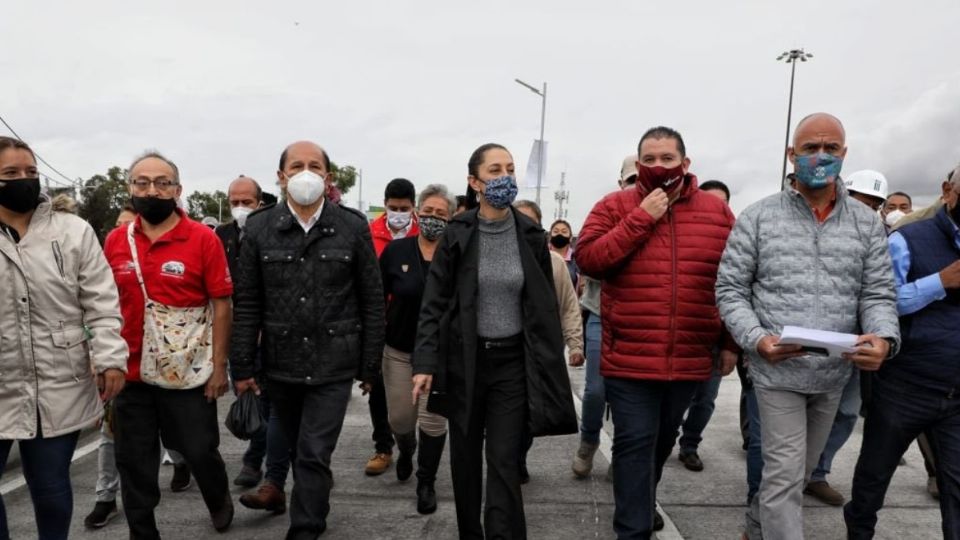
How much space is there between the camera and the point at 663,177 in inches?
127

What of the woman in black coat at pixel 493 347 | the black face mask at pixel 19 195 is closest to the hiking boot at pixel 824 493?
the woman in black coat at pixel 493 347

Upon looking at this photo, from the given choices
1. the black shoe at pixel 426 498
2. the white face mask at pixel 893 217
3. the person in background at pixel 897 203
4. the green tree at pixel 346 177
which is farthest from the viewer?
the green tree at pixel 346 177

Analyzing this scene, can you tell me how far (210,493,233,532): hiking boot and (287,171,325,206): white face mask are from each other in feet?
5.63

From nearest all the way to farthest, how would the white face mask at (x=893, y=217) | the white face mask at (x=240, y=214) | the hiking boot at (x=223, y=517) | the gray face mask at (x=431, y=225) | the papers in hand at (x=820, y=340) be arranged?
the papers in hand at (x=820, y=340), the hiking boot at (x=223, y=517), the gray face mask at (x=431, y=225), the white face mask at (x=240, y=214), the white face mask at (x=893, y=217)

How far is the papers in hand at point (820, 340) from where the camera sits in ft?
8.64

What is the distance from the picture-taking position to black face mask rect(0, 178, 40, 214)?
274 centimetres

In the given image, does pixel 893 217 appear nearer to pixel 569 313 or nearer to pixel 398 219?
pixel 569 313

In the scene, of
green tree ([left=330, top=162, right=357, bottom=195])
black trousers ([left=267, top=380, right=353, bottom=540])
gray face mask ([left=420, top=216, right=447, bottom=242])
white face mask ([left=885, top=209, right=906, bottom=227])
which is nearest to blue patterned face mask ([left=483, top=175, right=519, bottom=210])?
gray face mask ([left=420, top=216, right=447, bottom=242])

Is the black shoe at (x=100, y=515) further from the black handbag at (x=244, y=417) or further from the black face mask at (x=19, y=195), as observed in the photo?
the black face mask at (x=19, y=195)

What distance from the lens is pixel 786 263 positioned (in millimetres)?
2949

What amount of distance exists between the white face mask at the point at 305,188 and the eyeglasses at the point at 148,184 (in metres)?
0.60

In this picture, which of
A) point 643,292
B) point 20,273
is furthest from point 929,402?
point 20,273

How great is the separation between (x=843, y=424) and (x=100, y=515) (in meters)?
4.66

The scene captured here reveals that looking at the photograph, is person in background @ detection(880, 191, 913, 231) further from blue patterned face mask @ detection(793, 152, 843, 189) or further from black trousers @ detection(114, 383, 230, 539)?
black trousers @ detection(114, 383, 230, 539)
